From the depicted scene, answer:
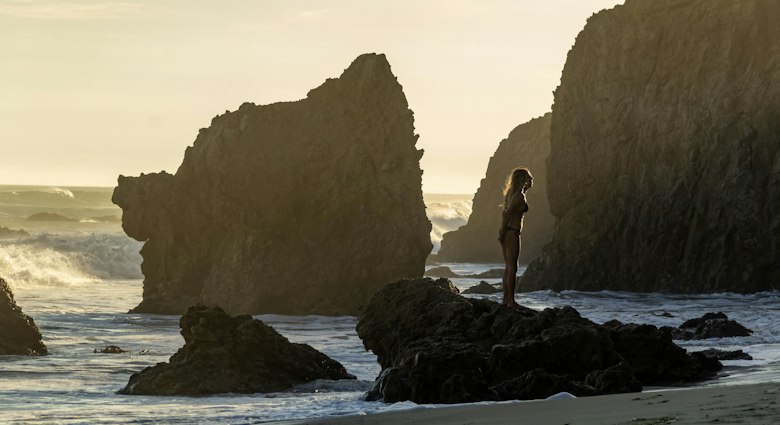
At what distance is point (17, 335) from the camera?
23016mm

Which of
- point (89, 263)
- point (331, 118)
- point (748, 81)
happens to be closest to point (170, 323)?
point (331, 118)

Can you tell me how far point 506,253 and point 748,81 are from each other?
29778 mm

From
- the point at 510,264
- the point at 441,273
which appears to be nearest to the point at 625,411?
the point at 510,264

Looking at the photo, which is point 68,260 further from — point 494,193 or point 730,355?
point 730,355

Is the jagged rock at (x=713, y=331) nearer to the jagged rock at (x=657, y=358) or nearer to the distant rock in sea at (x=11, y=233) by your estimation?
the jagged rock at (x=657, y=358)

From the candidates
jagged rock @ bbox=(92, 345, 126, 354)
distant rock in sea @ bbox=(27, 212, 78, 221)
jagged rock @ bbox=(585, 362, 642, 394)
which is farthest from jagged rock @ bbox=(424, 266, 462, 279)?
jagged rock @ bbox=(585, 362, 642, 394)

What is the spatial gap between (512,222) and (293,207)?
25.3 meters

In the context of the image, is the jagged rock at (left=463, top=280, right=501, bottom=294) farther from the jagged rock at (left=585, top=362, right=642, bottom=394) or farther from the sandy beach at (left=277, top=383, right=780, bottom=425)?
the sandy beach at (left=277, top=383, right=780, bottom=425)

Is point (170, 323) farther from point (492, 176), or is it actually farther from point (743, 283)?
point (492, 176)

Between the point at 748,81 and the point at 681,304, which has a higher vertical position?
the point at 748,81

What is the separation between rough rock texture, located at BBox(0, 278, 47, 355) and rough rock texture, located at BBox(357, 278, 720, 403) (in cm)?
794

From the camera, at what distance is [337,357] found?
22.5 meters

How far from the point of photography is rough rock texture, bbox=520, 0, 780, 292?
4266 cm

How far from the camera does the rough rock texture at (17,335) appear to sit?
893 inches
